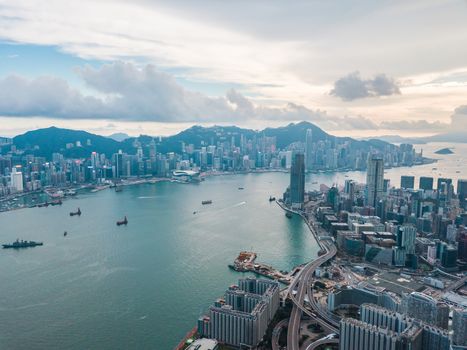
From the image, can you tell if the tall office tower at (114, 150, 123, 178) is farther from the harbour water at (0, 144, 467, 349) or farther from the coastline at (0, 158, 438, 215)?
the harbour water at (0, 144, 467, 349)

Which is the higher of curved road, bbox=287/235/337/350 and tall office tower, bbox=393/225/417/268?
tall office tower, bbox=393/225/417/268

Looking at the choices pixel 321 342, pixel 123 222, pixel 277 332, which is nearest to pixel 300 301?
pixel 277 332

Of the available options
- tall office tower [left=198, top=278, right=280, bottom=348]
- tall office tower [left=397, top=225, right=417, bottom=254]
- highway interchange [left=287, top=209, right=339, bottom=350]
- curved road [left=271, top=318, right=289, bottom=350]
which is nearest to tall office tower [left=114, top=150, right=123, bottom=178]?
highway interchange [left=287, top=209, right=339, bottom=350]

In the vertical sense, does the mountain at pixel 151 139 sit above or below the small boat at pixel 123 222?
above

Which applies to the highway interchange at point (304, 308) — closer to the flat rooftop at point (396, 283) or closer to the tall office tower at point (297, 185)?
the flat rooftop at point (396, 283)

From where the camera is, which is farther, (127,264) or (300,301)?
(127,264)

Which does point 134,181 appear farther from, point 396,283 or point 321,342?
point 321,342

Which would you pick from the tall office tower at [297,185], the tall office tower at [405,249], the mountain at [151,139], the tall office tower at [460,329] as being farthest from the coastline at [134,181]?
the tall office tower at [460,329]
